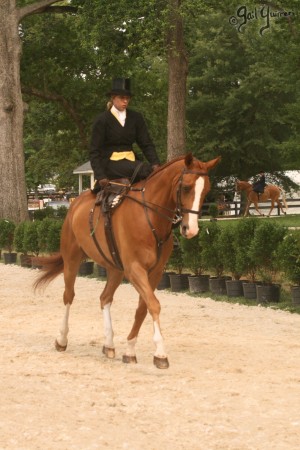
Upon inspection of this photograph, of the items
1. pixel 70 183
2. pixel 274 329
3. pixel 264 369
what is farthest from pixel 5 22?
pixel 70 183

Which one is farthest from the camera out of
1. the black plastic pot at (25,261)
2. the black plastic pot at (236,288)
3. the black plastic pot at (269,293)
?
the black plastic pot at (25,261)

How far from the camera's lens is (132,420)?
25.7 feet

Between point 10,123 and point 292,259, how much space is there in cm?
1861

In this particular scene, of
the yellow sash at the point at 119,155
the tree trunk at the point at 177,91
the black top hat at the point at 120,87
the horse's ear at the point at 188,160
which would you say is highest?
the tree trunk at the point at 177,91

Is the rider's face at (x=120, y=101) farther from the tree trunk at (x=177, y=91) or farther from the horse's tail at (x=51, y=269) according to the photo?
the tree trunk at (x=177, y=91)

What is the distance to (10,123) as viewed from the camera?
32.2m

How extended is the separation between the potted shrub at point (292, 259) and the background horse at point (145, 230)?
4493 mm

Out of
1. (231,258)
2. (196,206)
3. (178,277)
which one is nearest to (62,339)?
(196,206)

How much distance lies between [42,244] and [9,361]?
15001 mm

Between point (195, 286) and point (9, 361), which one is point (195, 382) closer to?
point (9, 361)

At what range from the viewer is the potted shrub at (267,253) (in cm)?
1599

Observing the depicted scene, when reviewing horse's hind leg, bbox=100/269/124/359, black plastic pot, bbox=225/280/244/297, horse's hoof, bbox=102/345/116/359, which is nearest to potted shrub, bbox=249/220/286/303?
black plastic pot, bbox=225/280/244/297

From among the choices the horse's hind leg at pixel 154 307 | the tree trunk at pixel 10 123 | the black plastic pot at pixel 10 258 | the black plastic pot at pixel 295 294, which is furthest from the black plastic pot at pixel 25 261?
the horse's hind leg at pixel 154 307

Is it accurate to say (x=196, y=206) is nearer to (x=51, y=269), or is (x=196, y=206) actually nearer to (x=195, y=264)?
(x=51, y=269)
